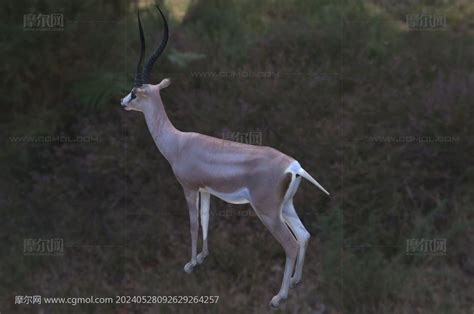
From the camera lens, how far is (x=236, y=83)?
12555 mm

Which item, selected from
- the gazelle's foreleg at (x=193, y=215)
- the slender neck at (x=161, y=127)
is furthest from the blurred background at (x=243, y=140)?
the slender neck at (x=161, y=127)

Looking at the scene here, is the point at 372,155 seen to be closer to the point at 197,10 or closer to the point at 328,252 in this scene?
the point at 328,252

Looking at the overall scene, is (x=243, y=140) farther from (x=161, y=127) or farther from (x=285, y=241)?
(x=285, y=241)

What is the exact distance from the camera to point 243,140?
10.6 meters

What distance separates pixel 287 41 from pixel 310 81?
4.50 ft

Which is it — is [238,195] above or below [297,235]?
above

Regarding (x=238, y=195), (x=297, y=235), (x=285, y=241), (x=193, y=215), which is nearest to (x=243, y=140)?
(x=193, y=215)

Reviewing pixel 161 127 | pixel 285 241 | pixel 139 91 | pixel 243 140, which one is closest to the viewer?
pixel 285 241

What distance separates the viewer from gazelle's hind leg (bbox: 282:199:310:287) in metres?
7.71

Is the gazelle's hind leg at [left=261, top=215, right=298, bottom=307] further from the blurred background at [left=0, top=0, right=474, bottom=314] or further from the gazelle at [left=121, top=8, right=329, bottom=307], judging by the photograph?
the blurred background at [left=0, top=0, right=474, bottom=314]

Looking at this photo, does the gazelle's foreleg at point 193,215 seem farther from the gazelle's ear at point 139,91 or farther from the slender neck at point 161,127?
the gazelle's ear at point 139,91

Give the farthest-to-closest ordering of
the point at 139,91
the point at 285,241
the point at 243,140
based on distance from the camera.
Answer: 1. the point at 243,140
2. the point at 139,91
3. the point at 285,241

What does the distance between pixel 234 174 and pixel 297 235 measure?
85 centimetres

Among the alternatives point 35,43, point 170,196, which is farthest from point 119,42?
point 170,196
